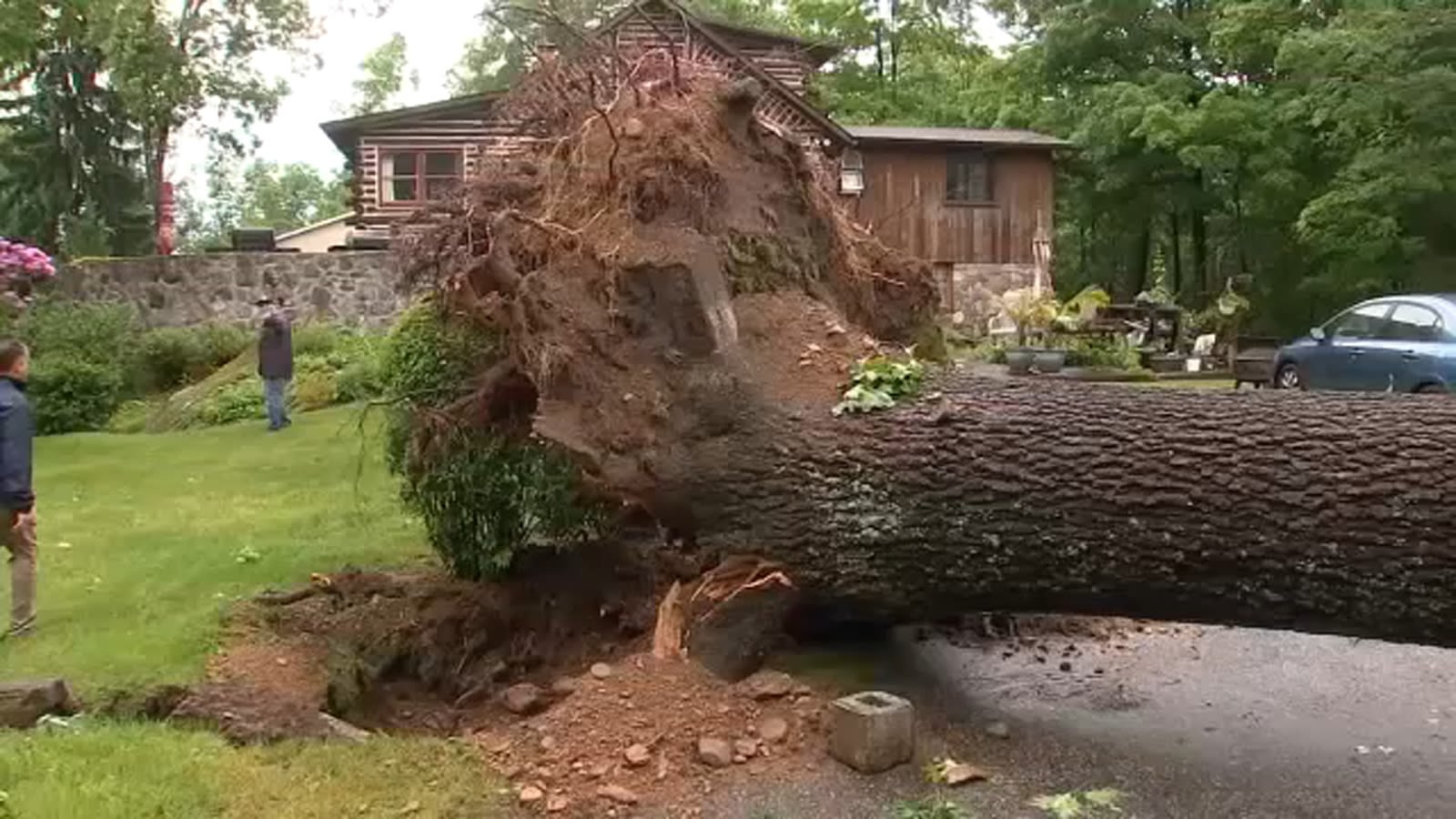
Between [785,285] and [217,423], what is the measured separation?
556 inches

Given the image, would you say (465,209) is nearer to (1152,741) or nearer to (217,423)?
(1152,741)

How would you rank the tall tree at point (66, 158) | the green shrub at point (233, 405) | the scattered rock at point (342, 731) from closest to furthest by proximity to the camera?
the scattered rock at point (342, 731) < the green shrub at point (233, 405) < the tall tree at point (66, 158)

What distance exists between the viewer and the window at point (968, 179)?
104ft

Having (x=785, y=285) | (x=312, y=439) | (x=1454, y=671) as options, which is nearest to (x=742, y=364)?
(x=785, y=285)

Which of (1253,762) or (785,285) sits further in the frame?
(785,285)

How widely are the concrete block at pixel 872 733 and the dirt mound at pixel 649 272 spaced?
4.97ft

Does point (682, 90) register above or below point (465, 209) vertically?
above

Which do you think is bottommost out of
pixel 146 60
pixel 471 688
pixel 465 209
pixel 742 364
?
pixel 471 688

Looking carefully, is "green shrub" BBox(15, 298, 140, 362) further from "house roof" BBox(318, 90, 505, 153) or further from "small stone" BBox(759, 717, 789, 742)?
"small stone" BBox(759, 717, 789, 742)

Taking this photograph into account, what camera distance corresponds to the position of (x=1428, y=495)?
5.30 meters

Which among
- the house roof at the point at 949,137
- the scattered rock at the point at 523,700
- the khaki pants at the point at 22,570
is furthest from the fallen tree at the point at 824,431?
the house roof at the point at 949,137

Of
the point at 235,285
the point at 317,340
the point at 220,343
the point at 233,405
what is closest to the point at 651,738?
the point at 233,405

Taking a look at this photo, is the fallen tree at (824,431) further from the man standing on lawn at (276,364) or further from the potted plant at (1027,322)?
the potted plant at (1027,322)

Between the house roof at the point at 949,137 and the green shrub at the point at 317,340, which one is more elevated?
the house roof at the point at 949,137
